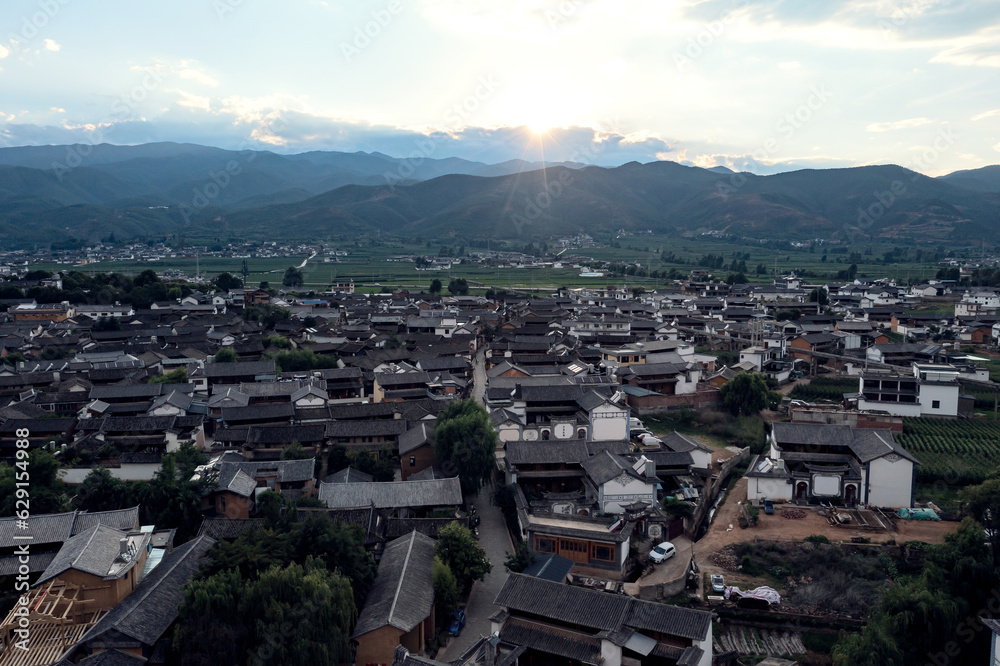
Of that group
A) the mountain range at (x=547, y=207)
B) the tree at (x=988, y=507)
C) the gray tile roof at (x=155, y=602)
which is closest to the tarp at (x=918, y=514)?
the tree at (x=988, y=507)

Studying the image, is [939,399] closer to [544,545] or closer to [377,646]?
[544,545]

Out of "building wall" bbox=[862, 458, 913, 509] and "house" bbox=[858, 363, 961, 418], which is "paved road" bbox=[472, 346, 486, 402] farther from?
"house" bbox=[858, 363, 961, 418]

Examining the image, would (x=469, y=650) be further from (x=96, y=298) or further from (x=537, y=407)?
(x=96, y=298)

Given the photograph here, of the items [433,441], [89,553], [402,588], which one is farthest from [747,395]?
[89,553]

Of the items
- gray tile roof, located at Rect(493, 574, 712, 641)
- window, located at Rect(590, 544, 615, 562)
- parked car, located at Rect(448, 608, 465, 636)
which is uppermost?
gray tile roof, located at Rect(493, 574, 712, 641)

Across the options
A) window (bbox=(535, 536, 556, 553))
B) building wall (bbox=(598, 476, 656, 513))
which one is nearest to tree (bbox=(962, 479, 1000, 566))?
building wall (bbox=(598, 476, 656, 513))

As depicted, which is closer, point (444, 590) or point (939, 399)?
point (444, 590)
